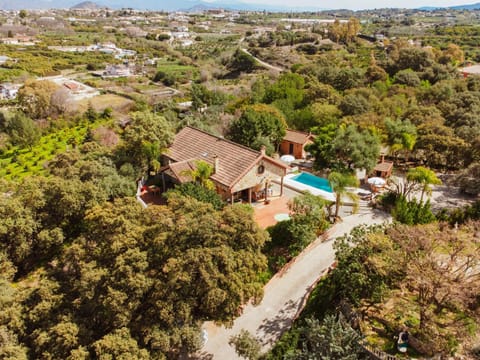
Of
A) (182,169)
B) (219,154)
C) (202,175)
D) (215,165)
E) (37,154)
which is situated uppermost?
(219,154)

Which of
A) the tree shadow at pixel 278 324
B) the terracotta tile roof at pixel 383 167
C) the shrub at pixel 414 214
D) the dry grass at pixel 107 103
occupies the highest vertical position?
the shrub at pixel 414 214

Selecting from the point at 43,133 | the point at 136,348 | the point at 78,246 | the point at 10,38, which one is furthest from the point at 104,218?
the point at 10,38

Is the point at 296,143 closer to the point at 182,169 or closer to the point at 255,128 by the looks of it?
the point at 255,128

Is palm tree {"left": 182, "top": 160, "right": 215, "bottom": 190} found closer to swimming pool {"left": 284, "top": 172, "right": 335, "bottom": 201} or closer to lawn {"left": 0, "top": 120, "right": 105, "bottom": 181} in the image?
swimming pool {"left": 284, "top": 172, "right": 335, "bottom": 201}

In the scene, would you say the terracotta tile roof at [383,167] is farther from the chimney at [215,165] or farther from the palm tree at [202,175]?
the palm tree at [202,175]

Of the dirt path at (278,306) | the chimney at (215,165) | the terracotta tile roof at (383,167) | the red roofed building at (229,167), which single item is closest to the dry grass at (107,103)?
the red roofed building at (229,167)

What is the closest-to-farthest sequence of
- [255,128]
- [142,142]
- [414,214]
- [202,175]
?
[414,214] < [202,175] < [142,142] < [255,128]

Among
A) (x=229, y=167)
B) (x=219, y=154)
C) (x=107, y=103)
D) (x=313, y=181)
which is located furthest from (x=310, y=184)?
(x=107, y=103)

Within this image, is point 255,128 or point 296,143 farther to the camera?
point 296,143

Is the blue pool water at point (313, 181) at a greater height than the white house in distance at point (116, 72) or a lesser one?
lesser
